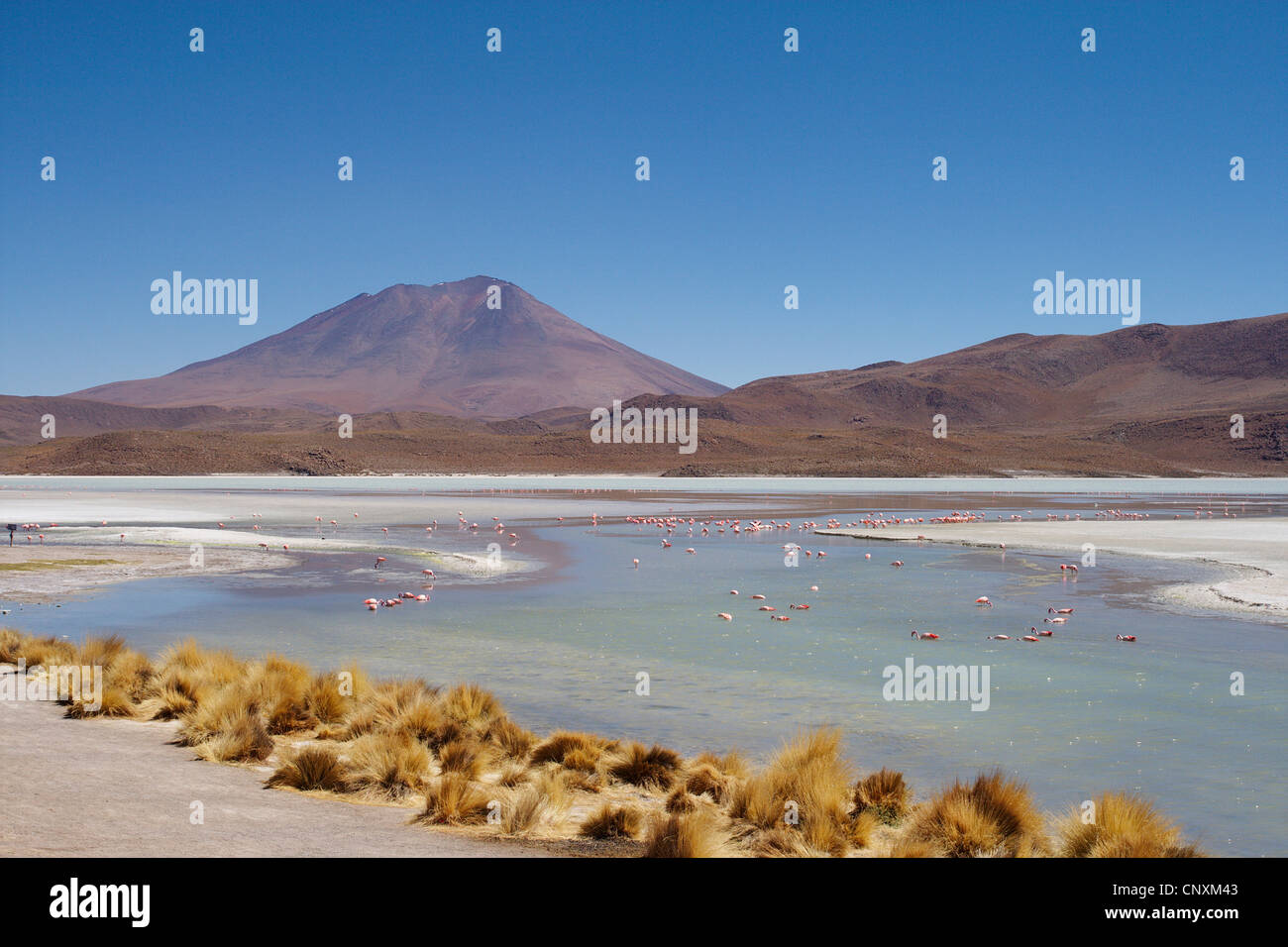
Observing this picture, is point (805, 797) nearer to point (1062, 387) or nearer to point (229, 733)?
point (229, 733)

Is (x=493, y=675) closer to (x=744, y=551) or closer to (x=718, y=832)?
(x=718, y=832)

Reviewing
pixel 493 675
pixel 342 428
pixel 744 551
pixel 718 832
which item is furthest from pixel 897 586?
pixel 342 428

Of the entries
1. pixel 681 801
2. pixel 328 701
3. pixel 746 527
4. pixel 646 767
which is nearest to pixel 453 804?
pixel 681 801

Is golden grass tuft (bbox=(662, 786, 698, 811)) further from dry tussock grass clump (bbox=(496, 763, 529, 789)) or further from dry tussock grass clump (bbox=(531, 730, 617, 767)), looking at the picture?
dry tussock grass clump (bbox=(496, 763, 529, 789))

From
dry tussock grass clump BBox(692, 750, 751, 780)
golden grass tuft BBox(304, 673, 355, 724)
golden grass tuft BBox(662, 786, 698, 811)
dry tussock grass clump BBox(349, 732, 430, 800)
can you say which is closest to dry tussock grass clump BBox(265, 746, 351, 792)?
dry tussock grass clump BBox(349, 732, 430, 800)

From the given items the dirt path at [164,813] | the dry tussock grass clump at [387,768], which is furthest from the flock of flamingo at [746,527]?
the dirt path at [164,813]
